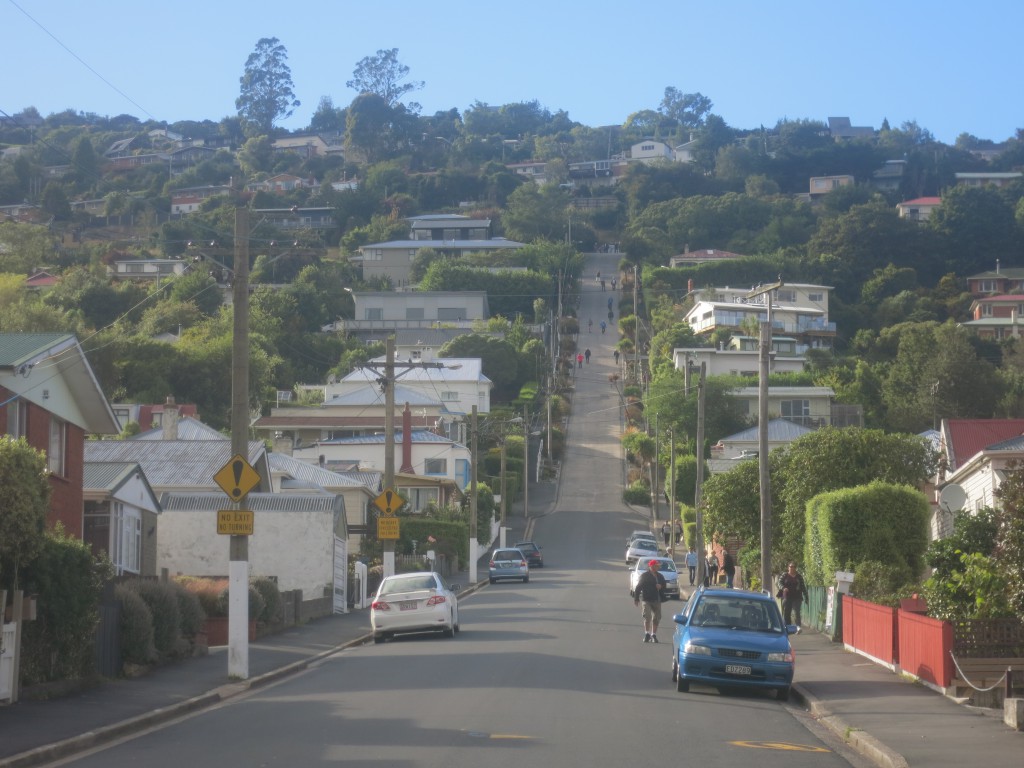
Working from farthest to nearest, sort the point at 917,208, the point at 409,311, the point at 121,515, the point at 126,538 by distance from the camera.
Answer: the point at 917,208 → the point at 409,311 → the point at 126,538 → the point at 121,515

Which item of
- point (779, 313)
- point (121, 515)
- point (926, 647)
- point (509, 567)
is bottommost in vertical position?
point (509, 567)

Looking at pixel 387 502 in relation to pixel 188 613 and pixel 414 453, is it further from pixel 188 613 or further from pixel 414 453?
pixel 414 453

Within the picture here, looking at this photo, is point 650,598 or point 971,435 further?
point 971,435

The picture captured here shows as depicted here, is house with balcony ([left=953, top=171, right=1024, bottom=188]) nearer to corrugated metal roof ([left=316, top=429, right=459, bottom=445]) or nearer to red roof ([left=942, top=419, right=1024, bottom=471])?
corrugated metal roof ([left=316, top=429, right=459, bottom=445])

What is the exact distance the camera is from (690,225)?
152 metres

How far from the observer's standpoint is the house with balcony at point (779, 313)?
106 m

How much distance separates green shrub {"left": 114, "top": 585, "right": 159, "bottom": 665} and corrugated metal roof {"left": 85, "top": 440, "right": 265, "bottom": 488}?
70.4 feet

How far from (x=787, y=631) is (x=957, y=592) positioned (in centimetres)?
249

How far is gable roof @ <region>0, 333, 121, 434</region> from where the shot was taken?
83.5 ft

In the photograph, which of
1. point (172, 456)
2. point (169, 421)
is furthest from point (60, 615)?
point (169, 421)

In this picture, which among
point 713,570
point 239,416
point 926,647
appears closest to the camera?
point 926,647

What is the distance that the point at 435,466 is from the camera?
7575cm

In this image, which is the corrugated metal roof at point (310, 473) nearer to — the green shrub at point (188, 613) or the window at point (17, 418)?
the window at point (17, 418)

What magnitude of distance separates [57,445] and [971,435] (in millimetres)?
27875
